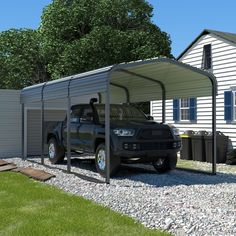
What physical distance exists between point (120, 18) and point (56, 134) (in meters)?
18.5

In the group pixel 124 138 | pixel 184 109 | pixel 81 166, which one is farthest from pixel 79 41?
pixel 124 138

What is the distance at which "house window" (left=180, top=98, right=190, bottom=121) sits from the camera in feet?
68.5

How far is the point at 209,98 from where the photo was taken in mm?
19562

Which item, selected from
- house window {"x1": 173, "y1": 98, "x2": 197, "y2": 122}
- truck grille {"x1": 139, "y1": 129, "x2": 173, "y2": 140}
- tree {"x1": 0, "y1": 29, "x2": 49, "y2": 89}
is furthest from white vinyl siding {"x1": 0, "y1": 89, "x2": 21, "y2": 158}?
tree {"x1": 0, "y1": 29, "x2": 49, "y2": 89}

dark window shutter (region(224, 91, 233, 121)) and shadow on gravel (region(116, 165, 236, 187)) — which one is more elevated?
dark window shutter (region(224, 91, 233, 121))

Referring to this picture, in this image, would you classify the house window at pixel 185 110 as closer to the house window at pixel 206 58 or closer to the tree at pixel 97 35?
the house window at pixel 206 58

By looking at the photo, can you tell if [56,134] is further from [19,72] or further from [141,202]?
[19,72]

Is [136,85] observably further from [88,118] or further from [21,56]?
[21,56]

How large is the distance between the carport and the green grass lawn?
7.05 feet

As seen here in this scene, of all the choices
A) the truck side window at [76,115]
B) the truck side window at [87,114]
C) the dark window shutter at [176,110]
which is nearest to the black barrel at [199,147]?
the dark window shutter at [176,110]

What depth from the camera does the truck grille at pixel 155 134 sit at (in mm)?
11719

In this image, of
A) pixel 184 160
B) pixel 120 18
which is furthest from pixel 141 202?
pixel 120 18

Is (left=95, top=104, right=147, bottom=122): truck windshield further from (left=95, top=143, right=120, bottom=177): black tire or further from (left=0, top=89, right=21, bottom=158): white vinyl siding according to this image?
(left=0, top=89, right=21, bottom=158): white vinyl siding

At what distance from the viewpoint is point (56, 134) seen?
15.3 metres
